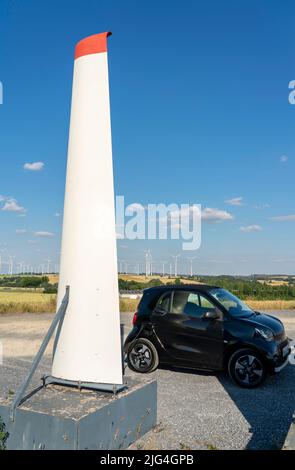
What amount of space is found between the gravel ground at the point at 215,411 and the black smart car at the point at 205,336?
0.30 meters

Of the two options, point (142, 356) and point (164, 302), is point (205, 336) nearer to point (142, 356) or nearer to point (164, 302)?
point (164, 302)

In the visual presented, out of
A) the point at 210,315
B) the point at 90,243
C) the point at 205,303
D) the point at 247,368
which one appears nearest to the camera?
the point at 90,243

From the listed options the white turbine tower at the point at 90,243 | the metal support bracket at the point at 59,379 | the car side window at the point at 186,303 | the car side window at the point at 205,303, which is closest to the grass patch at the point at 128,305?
the car side window at the point at 186,303

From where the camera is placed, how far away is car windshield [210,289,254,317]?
8.02 metres

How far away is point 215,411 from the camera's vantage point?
6.02m

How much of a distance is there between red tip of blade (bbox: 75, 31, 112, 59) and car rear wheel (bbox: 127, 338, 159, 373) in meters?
5.31

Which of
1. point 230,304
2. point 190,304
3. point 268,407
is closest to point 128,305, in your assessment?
point 190,304

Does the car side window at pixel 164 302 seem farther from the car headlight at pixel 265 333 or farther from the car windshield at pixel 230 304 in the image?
the car headlight at pixel 265 333

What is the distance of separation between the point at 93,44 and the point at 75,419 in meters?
3.92

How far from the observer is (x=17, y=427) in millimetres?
3969

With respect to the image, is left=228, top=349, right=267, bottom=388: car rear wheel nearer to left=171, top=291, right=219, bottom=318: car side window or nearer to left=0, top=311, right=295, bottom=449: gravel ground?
left=0, top=311, right=295, bottom=449: gravel ground

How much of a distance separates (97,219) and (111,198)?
0.27 meters

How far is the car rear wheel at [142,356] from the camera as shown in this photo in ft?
27.0
